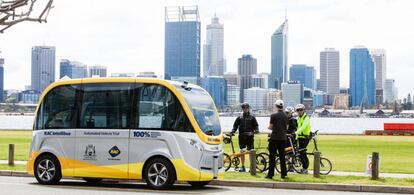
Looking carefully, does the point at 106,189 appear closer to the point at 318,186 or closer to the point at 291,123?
the point at 318,186

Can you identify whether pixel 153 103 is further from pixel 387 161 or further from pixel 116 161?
pixel 387 161

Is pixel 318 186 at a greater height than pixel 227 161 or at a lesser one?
lesser

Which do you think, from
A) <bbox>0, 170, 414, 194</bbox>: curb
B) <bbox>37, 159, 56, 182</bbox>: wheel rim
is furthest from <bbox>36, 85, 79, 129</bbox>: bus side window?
<bbox>0, 170, 414, 194</bbox>: curb

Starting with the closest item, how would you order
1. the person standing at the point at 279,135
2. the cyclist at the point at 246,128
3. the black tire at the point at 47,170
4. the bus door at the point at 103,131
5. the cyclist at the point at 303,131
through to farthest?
the bus door at the point at 103,131 → the black tire at the point at 47,170 → the person standing at the point at 279,135 → the cyclist at the point at 303,131 → the cyclist at the point at 246,128

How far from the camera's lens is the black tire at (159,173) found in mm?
16828

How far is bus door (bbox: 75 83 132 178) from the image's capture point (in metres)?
17.5

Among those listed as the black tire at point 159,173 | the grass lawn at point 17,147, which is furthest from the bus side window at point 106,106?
the grass lawn at point 17,147

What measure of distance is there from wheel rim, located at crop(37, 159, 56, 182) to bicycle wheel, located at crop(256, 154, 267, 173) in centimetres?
650

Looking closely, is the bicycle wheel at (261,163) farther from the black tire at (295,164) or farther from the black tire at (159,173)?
the black tire at (159,173)

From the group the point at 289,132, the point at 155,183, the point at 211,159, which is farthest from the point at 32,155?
the point at 289,132

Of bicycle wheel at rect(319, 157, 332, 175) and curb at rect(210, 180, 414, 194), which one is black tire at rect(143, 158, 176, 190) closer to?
curb at rect(210, 180, 414, 194)

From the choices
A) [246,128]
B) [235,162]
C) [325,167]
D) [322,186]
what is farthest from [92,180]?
[325,167]

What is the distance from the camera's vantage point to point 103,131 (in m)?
17.7

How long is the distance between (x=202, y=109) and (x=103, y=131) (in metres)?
2.61
